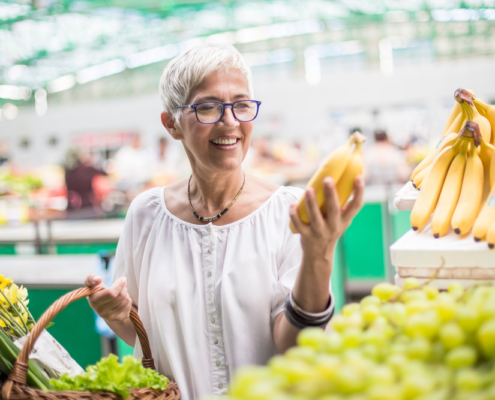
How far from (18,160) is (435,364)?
18.8 metres

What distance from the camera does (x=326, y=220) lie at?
0.86 m

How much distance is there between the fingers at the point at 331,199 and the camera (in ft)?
2.63

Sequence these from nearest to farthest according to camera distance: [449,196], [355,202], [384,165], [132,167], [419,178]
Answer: [355,202]
[449,196]
[419,178]
[384,165]
[132,167]

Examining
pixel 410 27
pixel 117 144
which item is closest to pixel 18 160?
pixel 117 144

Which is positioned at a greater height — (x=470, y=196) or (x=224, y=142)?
(x=224, y=142)

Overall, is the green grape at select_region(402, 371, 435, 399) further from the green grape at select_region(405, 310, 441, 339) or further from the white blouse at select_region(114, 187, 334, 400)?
the white blouse at select_region(114, 187, 334, 400)

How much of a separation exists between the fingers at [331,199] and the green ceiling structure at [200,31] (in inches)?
429

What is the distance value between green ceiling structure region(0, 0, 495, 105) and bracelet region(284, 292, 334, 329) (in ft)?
35.4

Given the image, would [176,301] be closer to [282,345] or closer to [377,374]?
[282,345]

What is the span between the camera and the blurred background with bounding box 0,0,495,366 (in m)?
4.55

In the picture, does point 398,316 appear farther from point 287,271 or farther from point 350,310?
point 287,271

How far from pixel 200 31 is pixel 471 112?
14.6 metres

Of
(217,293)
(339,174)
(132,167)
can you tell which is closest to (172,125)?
(217,293)

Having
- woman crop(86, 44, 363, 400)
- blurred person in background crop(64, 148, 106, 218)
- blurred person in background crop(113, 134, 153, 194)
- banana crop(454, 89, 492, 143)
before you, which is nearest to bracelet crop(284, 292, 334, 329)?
woman crop(86, 44, 363, 400)
